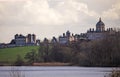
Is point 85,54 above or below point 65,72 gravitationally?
above

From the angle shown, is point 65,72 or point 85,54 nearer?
point 65,72

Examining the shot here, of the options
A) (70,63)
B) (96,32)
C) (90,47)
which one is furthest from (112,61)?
(96,32)

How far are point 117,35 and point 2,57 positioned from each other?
900 centimetres

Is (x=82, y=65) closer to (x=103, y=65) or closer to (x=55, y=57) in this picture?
(x=103, y=65)

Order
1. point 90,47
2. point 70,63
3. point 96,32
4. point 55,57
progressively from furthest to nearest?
point 96,32 → point 55,57 → point 70,63 → point 90,47

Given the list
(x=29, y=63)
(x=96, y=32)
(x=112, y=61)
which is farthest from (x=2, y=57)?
(x=96, y=32)

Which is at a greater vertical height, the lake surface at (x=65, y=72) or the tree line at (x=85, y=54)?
the tree line at (x=85, y=54)

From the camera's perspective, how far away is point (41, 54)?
38750 millimetres

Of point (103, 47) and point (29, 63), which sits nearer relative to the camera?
point (103, 47)

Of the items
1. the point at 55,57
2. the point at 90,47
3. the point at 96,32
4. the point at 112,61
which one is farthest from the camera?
the point at 96,32

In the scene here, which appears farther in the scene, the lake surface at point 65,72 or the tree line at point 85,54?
→ the tree line at point 85,54

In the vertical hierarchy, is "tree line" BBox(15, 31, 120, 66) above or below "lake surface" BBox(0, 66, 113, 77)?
above

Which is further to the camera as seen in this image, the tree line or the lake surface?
the tree line

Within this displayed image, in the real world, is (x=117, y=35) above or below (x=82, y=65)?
above
